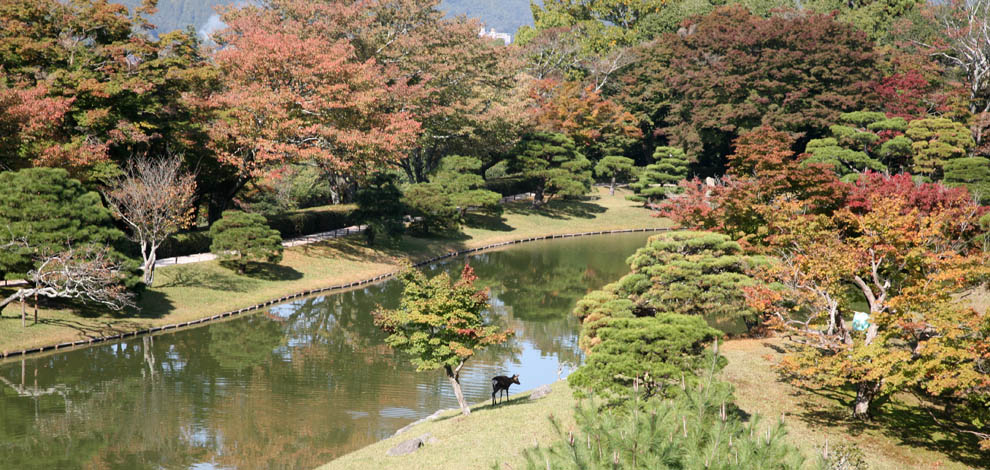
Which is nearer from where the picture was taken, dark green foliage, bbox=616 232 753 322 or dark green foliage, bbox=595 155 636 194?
dark green foliage, bbox=616 232 753 322

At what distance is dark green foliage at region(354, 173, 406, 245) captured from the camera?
142 ft

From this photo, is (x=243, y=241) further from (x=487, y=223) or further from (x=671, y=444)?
(x=671, y=444)

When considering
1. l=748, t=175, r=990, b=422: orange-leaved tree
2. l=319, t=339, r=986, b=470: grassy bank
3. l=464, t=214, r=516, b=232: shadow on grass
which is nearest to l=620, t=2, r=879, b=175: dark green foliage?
l=464, t=214, r=516, b=232: shadow on grass

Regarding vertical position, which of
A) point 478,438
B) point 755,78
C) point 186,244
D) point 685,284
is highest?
point 755,78

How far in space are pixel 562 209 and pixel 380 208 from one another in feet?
69.9

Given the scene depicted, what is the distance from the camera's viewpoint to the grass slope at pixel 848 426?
1519cm

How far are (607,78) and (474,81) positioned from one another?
2230 cm

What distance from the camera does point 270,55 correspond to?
37344 mm

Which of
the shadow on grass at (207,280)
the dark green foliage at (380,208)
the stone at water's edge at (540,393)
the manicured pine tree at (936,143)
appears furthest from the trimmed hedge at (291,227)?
the manicured pine tree at (936,143)

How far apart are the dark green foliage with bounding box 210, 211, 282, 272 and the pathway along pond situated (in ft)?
8.84

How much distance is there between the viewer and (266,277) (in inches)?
1420

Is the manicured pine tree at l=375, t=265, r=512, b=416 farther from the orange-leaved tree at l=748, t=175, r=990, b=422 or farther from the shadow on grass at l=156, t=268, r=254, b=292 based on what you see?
the shadow on grass at l=156, t=268, r=254, b=292

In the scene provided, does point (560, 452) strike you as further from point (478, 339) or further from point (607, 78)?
point (607, 78)

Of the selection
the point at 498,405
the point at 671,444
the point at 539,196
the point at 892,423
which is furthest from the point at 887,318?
the point at 539,196
